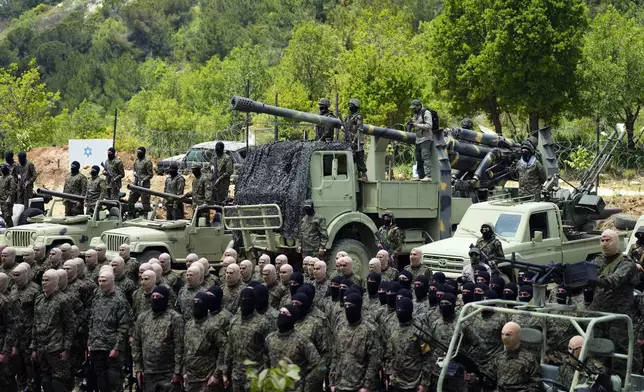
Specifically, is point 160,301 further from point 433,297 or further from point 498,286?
point 498,286

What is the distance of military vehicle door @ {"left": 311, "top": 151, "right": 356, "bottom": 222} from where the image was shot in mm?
16922

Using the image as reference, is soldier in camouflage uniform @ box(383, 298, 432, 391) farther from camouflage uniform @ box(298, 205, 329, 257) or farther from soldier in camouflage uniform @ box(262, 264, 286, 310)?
camouflage uniform @ box(298, 205, 329, 257)

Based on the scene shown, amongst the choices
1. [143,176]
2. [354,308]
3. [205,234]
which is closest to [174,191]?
[143,176]

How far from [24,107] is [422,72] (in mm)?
16452

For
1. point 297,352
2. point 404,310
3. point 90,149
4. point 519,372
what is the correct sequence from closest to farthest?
point 519,372 < point 297,352 < point 404,310 < point 90,149

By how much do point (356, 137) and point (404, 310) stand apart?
27.1 feet

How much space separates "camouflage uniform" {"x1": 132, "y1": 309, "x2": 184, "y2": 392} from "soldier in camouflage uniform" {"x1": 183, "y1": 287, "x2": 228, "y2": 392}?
17 cm


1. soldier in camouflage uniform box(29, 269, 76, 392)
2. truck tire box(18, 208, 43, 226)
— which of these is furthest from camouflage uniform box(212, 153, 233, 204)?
soldier in camouflage uniform box(29, 269, 76, 392)

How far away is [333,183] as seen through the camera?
56.1ft

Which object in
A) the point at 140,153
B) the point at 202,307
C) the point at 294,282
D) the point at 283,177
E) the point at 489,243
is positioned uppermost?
the point at 140,153

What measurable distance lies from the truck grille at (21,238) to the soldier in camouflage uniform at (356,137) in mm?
5912

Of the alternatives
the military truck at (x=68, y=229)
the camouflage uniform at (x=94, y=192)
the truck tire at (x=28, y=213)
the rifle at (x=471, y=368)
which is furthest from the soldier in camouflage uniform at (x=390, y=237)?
the truck tire at (x=28, y=213)

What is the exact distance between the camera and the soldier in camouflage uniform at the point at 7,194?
847 inches

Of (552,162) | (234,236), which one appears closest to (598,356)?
(234,236)
